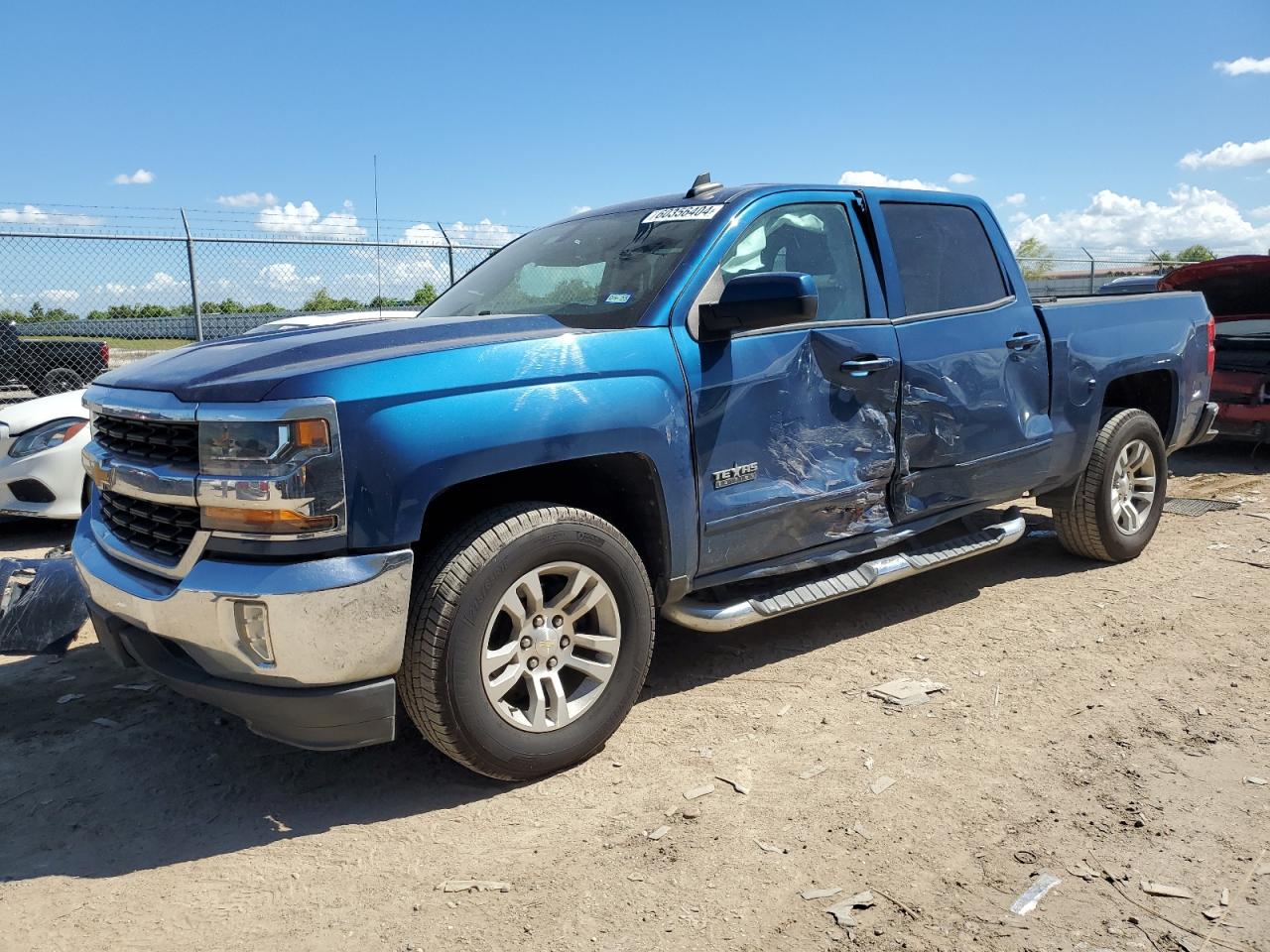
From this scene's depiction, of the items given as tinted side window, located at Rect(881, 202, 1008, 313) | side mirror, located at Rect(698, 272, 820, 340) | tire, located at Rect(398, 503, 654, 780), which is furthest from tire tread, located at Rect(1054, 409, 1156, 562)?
tire, located at Rect(398, 503, 654, 780)

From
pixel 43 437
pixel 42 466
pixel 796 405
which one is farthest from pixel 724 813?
pixel 43 437

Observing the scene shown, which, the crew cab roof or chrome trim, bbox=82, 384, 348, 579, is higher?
the crew cab roof

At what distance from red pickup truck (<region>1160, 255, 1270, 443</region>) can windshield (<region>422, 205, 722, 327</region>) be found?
6165 millimetres

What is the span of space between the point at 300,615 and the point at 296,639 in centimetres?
7

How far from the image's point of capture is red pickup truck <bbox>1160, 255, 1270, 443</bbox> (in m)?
8.12

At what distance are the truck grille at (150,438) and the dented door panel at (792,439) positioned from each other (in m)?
1.59

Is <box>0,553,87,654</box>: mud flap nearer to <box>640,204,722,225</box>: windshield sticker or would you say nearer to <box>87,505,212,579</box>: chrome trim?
<box>87,505,212,579</box>: chrome trim

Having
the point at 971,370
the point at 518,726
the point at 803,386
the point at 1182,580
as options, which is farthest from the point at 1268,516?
the point at 518,726

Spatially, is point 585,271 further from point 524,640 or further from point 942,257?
point 942,257

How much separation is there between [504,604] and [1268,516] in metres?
5.88

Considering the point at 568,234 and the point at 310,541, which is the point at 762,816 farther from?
the point at 568,234

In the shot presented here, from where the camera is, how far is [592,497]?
3.50 metres

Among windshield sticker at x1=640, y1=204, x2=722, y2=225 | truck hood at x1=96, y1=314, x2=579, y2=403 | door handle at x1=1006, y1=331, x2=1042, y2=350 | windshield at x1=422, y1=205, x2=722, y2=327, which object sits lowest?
door handle at x1=1006, y1=331, x2=1042, y2=350

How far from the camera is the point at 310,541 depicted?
8.80 ft
